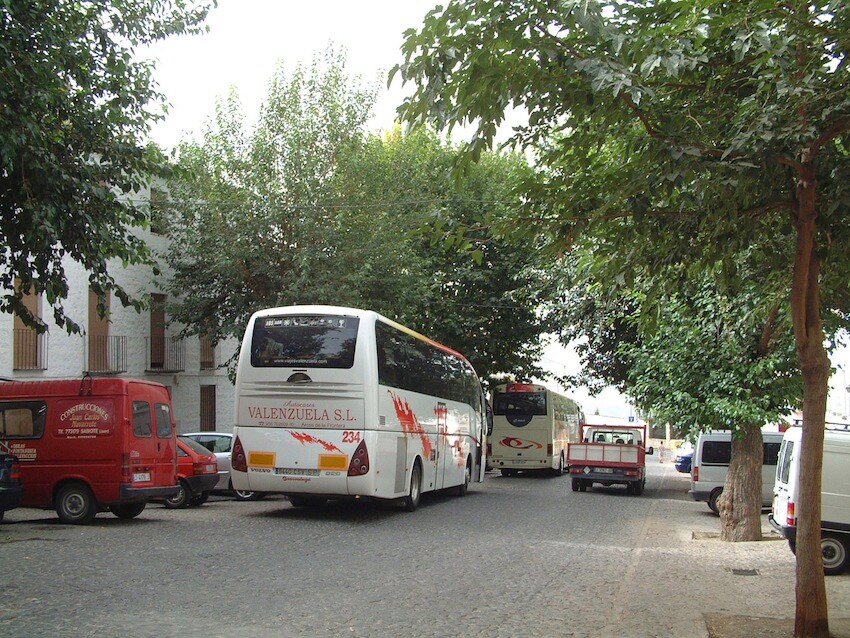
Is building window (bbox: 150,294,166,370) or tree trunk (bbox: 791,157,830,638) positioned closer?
tree trunk (bbox: 791,157,830,638)

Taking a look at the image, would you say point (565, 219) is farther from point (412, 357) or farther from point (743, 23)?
point (412, 357)

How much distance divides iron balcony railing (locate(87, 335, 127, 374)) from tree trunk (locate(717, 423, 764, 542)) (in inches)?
696

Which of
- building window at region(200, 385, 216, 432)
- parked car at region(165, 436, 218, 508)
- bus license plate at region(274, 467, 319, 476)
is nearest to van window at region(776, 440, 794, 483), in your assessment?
bus license plate at region(274, 467, 319, 476)

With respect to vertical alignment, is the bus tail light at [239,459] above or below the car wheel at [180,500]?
above

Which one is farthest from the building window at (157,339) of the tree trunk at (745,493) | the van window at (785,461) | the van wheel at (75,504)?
the van window at (785,461)

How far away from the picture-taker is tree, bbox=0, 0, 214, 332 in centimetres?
1122

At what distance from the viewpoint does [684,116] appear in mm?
8055

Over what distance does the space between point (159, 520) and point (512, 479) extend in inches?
796

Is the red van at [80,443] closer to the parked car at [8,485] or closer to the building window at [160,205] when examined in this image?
the parked car at [8,485]

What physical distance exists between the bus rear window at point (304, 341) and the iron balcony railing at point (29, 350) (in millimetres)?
9614

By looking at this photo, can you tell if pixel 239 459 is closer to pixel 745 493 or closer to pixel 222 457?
pixel 222 457

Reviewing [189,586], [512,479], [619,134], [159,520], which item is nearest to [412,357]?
[159,520]

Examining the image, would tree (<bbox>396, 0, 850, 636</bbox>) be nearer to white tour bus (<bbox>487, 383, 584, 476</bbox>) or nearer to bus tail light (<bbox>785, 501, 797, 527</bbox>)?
bus tail light (<bbox>785, 501, 797, 527</bbox>)

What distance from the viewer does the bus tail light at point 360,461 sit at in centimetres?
1645
